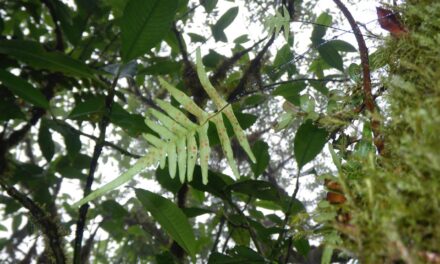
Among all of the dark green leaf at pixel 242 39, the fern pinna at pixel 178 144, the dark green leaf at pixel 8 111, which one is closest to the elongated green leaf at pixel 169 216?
the fern pinna at pixel 178 144

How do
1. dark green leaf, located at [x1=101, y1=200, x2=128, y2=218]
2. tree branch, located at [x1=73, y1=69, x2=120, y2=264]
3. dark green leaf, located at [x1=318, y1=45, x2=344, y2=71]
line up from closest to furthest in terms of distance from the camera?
tree branch, located at [x1=73, y1=69, x2=120, y2=264] < dark green leaf, located at [x1=318, y1=45, x2=344, y2=71] < dark green leaf, located at [x1=101, y1=200, x2=128, y2=218]

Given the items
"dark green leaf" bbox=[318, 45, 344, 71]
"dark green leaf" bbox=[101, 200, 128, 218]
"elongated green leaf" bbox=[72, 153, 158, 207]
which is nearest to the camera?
"elongated green leaf" bbox=[72, 153, 158, 207]

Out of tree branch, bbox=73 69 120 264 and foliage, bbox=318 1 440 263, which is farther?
tree branch, bbox=73 69 120 264

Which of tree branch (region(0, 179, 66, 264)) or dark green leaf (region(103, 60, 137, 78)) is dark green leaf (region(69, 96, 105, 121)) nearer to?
dark green leaf (region(103, 60, 137, 78))

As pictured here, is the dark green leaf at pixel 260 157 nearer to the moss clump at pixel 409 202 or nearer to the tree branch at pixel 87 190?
the tree branch at pixel 87 190

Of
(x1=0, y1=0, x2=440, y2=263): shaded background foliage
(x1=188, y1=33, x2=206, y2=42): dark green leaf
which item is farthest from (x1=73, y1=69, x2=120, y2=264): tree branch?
(x1=188, y1=33, x2=206, y2=42): dark green leaf

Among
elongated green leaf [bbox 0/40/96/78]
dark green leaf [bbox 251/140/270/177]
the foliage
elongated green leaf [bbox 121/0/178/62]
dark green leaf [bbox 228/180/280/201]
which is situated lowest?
the foliage

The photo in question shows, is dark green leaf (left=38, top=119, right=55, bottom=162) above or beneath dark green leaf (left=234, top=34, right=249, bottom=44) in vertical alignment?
beneath

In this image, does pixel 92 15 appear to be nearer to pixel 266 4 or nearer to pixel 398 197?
pixel 266 4
